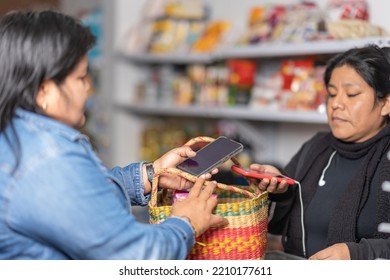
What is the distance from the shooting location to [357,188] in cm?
213

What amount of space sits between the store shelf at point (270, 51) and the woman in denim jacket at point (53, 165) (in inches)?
57.5

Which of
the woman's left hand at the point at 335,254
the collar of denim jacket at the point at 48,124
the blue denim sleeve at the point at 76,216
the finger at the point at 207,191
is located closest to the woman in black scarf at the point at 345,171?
the woman's left hand at the point at 335,254

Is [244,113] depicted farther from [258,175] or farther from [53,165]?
[53,165]

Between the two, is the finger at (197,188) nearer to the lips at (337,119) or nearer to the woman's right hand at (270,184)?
the woman's right hand at (270,184)

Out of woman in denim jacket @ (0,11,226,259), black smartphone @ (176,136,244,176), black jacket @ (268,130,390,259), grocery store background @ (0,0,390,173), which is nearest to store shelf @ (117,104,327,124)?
grocery store background @ (0,0,390,173)

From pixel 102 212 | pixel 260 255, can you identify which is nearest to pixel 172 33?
pixel 260 255

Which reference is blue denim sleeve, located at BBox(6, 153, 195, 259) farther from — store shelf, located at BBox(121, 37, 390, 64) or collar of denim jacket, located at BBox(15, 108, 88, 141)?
store shelf, located at BBox(121, 37, 390, 64)

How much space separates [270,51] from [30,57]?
6.66 ft

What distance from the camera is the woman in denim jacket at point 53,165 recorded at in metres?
1.40

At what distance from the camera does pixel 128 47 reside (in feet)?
15.5

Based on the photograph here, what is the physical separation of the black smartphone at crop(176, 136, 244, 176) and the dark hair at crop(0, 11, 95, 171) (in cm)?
63

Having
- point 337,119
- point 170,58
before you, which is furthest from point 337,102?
point 170,58

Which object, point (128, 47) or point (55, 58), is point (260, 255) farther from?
point (128, 47)

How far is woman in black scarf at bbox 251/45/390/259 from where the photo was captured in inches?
83.3
